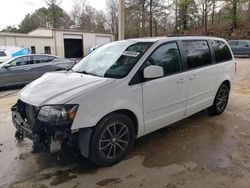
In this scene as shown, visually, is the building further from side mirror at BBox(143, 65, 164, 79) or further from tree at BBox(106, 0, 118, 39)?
side mirror at BBox(143, 65, 164, 79)

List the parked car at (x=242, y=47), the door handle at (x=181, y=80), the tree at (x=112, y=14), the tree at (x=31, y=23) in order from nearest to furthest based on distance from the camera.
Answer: the door handle at (x=181, y=80) → the parked car at (x=242, y=47) → the tree at (x=112, y=14) → the tree at (x=31, y=23)

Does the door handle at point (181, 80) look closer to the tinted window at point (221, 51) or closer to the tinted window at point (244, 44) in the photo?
the tinted window at point (221, 51)

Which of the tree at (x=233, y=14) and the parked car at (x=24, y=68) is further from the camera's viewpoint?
the tree at (x=233, y=14)

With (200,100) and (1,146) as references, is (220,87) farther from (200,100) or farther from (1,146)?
(1,146)

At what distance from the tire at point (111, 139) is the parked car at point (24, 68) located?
694cm

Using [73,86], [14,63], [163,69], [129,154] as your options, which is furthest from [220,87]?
[14,63]

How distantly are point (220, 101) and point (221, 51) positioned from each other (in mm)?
1058

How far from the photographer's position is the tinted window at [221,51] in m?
5.16

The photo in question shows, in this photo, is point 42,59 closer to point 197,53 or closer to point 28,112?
point 197,53

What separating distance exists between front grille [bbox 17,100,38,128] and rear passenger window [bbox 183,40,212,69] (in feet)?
8.57

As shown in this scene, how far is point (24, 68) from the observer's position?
10.4 meters

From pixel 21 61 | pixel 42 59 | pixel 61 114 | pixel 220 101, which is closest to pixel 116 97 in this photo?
pixel 61 114

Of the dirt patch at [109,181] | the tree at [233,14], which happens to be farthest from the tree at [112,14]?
the dirt patch at [109,181]

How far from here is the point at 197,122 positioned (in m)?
5.14
